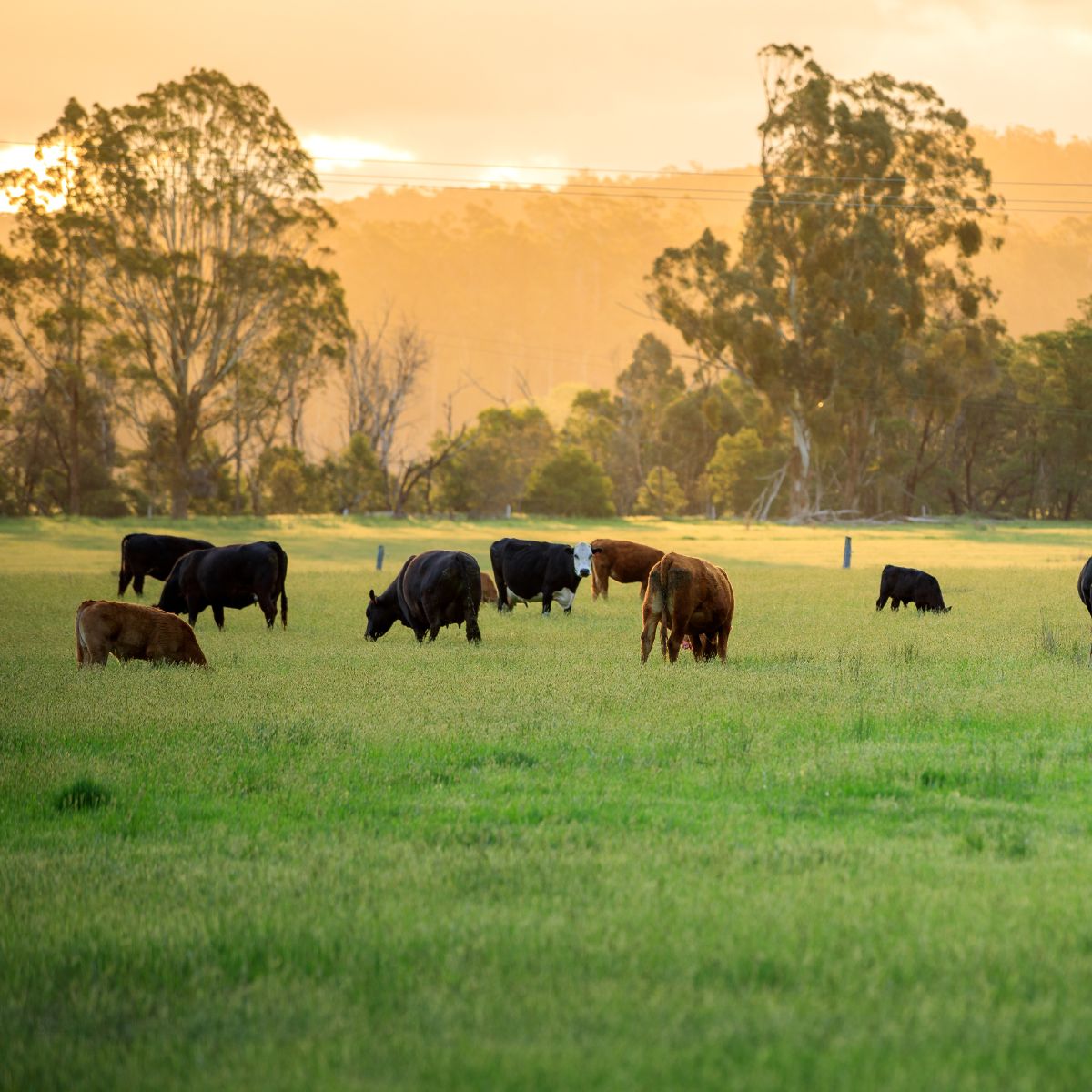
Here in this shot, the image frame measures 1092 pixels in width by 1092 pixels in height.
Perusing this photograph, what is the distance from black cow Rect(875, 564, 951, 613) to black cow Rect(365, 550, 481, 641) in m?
8.11

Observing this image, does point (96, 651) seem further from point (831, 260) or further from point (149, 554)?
point (831, 260)

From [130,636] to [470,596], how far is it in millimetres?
4567

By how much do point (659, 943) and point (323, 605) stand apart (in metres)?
18.9

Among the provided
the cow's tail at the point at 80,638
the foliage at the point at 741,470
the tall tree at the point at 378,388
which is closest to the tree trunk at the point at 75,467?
the tall tree at the point at 378,388

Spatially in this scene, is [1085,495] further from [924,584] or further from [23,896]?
[23,896]

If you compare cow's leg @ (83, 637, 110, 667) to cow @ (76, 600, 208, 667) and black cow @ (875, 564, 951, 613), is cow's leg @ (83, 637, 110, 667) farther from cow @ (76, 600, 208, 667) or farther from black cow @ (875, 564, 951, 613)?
black cow @ (875, 564, 951, 613)

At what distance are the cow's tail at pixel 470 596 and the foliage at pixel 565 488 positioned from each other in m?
63.3

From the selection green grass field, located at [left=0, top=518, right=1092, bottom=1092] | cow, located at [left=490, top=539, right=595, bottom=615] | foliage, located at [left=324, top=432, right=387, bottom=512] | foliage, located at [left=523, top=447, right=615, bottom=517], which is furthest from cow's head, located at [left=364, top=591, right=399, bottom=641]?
foliage, located at [left=523, top=447, right=615, bottom=517]

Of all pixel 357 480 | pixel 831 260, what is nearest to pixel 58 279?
pixel 357 480

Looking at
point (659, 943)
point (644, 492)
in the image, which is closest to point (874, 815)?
point (659, 943)

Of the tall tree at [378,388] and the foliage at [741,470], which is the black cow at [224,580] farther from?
the foliage at [741,470]

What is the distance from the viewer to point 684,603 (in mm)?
13781

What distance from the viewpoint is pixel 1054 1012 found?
4.55m

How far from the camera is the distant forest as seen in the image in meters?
60.6
